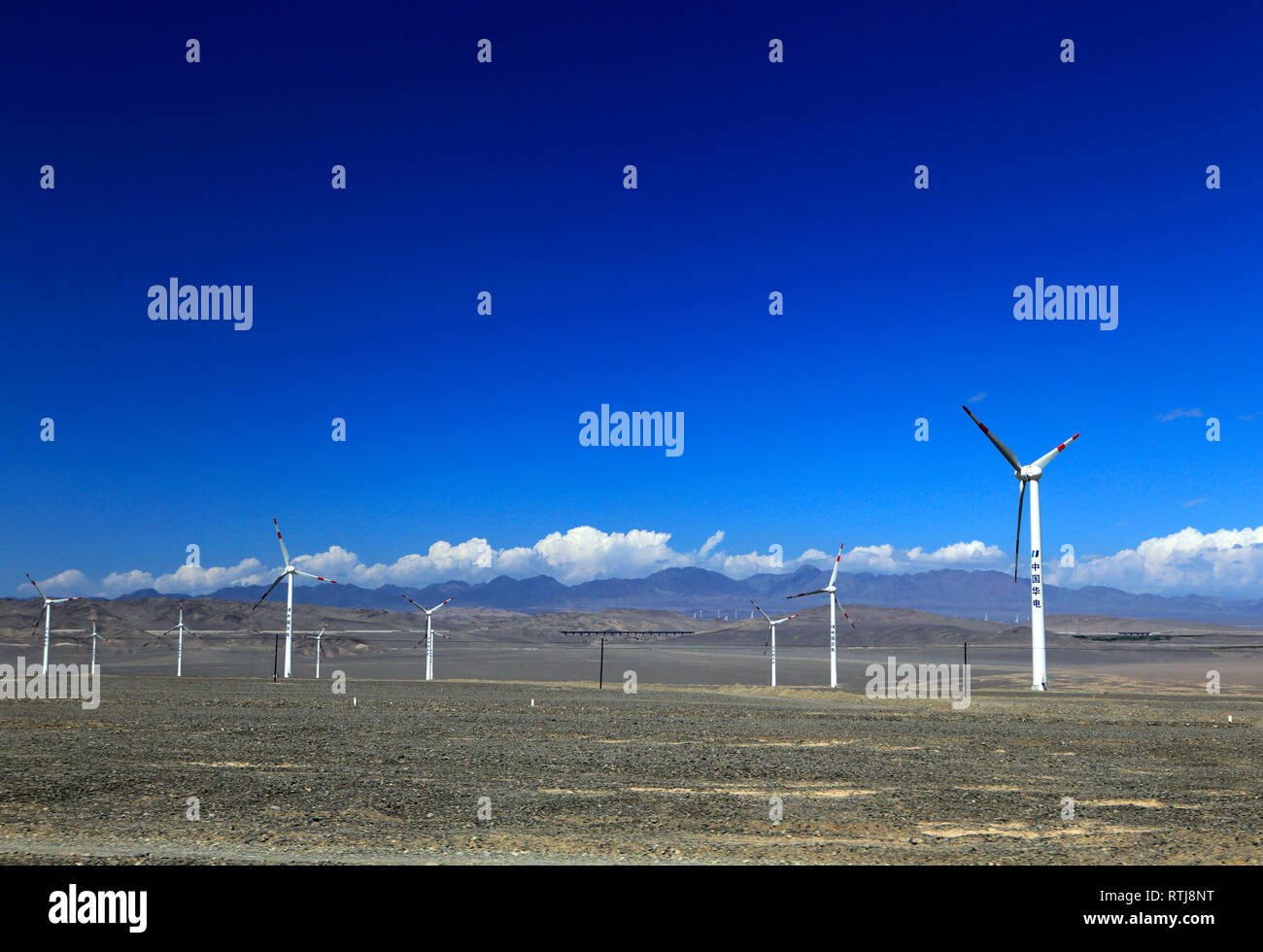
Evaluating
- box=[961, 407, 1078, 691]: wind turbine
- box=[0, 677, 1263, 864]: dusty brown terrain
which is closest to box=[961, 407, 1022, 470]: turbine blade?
box=[961, 407, 1078, 691]: wind turbine

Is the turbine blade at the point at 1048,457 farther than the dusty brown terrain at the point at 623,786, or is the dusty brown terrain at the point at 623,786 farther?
the turbine blade at the point at 1048,457

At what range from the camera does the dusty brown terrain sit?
15.0 meters

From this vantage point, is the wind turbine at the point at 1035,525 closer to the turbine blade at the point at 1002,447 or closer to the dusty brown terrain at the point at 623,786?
the turbine blade at the point at 1002,447

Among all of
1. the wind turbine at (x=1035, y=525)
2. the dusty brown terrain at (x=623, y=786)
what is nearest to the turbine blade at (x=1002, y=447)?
the wind turbine at (x=1035, y=525)

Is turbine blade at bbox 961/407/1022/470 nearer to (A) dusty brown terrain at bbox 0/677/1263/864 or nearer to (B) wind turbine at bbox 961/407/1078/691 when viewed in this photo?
(B) wind turbine at bbox 961/407/1078/691

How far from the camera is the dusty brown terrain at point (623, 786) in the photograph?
1498cm

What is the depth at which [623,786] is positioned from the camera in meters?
21.6

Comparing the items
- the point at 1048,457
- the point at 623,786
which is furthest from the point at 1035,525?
the point at 623,786
